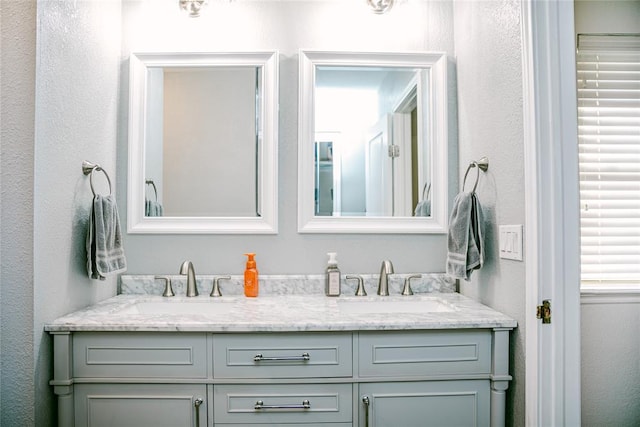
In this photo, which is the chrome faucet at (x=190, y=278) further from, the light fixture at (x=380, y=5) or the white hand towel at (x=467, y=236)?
the light fixture at (x=380, y=5)

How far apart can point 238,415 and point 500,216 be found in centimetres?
113

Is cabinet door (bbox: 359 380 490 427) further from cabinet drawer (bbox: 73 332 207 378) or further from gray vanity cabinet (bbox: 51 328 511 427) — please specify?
cabinet drawer (bbox: 73 332 207 378)

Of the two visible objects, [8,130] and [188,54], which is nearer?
[8,130]

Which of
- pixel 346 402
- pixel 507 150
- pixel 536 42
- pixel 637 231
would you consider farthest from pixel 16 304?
pixel 637 231

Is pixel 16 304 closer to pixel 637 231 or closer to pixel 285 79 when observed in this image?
pixel 285 79

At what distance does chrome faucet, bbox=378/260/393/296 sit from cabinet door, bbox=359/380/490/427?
53cm

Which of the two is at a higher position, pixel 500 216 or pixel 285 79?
pixel 285 79

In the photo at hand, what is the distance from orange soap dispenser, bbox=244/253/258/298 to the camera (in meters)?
1.91

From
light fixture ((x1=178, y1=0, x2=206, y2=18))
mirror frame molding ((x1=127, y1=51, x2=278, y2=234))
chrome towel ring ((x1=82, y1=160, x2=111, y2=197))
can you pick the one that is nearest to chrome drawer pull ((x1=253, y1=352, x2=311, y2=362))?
mirror frame molding ((x1=127, y1=51, x2=278, y2=234))

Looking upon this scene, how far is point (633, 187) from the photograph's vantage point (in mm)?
1974

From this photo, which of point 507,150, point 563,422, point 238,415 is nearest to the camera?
point 563,422

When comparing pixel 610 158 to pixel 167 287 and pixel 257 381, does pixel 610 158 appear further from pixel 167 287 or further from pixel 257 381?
pixel 167 287

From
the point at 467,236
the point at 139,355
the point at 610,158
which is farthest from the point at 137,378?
the point at 610,158

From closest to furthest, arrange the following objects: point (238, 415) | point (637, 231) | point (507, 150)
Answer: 1. point (238, 415)
2. point (507, 150)
3. point (637, 231)
